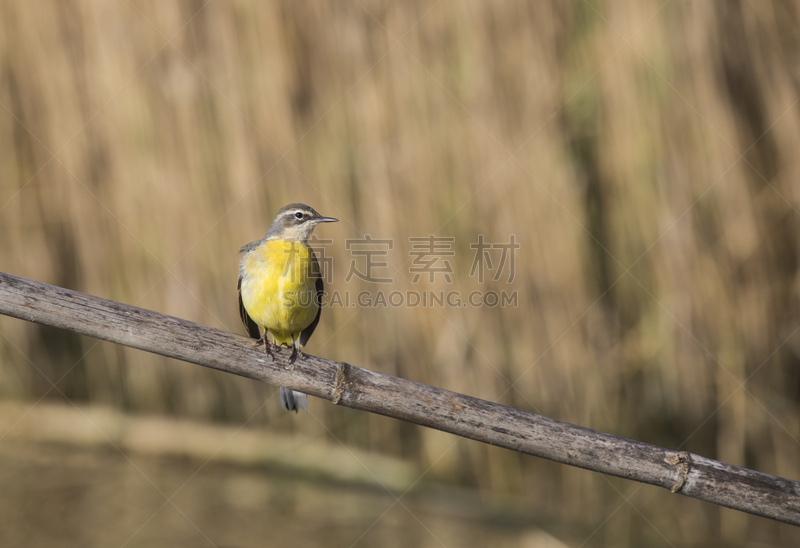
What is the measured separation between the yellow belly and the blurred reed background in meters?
1.25

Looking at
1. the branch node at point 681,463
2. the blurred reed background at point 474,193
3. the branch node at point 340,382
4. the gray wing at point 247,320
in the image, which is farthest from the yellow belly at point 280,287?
the branch node at point 681,463

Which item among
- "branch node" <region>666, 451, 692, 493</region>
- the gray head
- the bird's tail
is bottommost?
the bird's tail

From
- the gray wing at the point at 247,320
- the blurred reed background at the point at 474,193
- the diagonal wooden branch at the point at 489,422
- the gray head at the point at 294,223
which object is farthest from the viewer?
the blurred reed background at the point at 474,193

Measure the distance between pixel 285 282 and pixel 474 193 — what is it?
176 centimetres

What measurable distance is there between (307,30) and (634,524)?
4.05 meters

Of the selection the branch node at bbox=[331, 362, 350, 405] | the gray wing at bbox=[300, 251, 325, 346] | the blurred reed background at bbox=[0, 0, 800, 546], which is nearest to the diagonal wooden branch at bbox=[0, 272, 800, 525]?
the branch node at bbox=[331, 362, 350, 405]

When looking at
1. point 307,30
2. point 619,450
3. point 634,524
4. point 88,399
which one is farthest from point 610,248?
point 88,399

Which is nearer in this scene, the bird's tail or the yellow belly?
the yellow belly

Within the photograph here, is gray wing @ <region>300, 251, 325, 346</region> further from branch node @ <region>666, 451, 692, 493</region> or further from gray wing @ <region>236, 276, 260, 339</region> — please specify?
branch node @ <region>666, 451, 692, 493</region>

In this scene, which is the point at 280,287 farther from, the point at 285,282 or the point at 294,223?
the point at 294,223

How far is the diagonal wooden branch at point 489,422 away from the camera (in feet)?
6.31

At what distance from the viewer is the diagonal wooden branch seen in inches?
75.7

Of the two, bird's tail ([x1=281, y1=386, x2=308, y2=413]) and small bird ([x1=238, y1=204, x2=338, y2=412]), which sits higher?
small bird ([x1=238, y1=204, x2=338, y2=412])

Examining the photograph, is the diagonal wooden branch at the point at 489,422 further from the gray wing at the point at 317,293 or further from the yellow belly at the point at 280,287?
the gray wing at the point at 317,293
